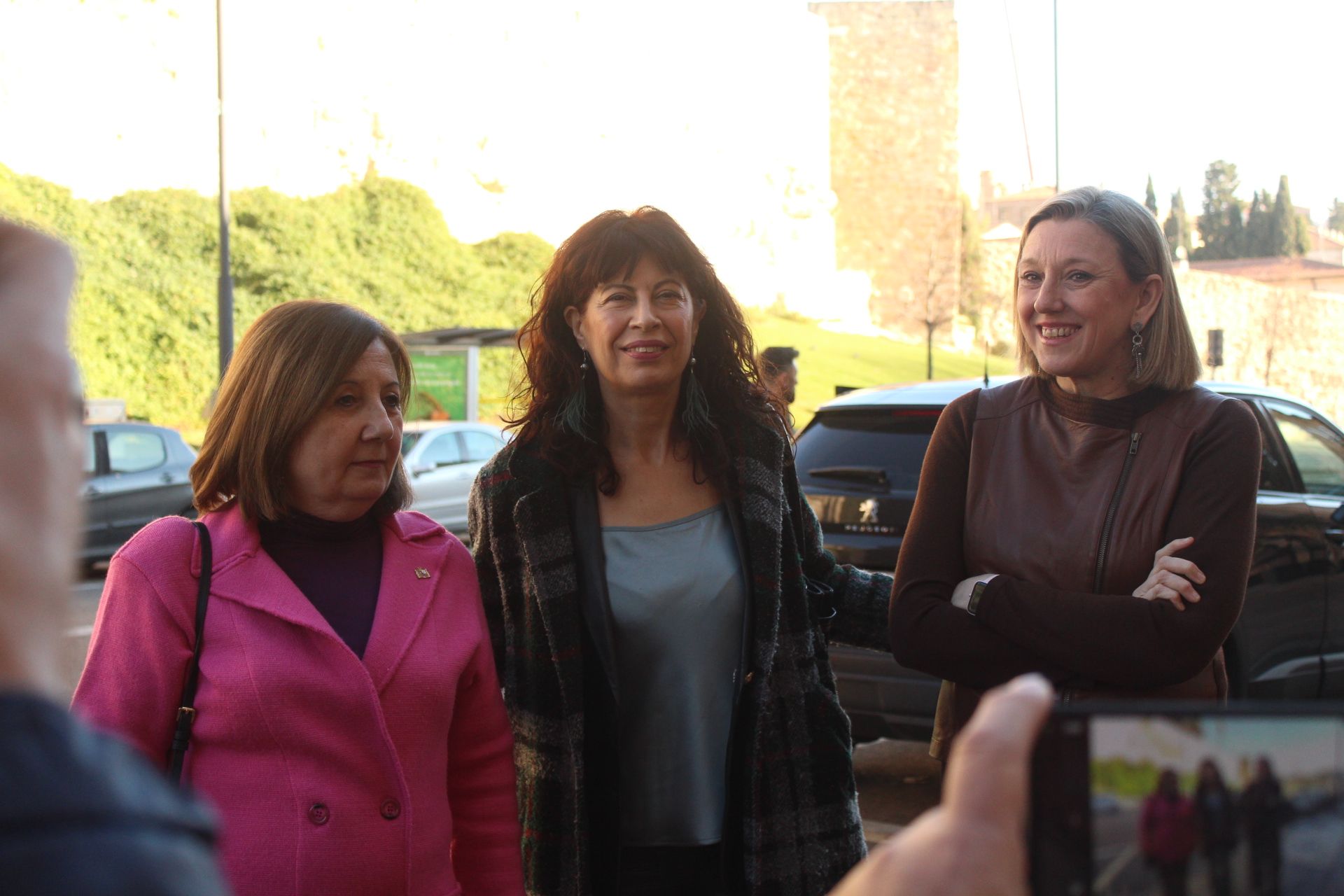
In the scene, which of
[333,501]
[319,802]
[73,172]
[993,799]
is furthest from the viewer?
[73,172]

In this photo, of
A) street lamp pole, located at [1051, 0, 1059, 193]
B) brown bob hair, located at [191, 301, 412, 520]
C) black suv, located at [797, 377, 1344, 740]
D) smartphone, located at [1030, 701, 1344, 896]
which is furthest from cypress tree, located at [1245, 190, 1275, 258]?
smartphone, located at [1030, 701, 1344, 896]

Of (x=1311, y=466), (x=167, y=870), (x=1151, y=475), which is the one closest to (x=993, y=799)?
(x=167, y=870)

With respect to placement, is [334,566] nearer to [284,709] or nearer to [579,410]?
[284,709]

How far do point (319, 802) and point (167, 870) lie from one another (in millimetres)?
1421

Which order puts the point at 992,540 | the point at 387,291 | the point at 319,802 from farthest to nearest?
the point at 387,291
the point at 992,540
the point at 319,802

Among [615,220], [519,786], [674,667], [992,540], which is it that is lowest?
[519,786]

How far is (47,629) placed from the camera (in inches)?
24.3

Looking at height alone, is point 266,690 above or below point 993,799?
below

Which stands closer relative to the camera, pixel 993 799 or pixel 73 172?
pixel 993 799

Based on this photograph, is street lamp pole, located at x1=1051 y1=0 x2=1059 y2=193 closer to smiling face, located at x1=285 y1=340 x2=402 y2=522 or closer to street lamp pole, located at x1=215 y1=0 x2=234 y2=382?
street lamp pole, located at x1=215 y1=0 x2=234 y2=382

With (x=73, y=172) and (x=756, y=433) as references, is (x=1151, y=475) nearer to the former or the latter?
(x=756, y=433)

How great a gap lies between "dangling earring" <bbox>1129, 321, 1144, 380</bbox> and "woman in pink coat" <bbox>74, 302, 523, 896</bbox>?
130 cm

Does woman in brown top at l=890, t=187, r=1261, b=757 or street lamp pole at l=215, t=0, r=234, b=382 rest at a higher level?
street lamp pole at l=215, t=0, r=234, b=382

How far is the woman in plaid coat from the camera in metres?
2.33
